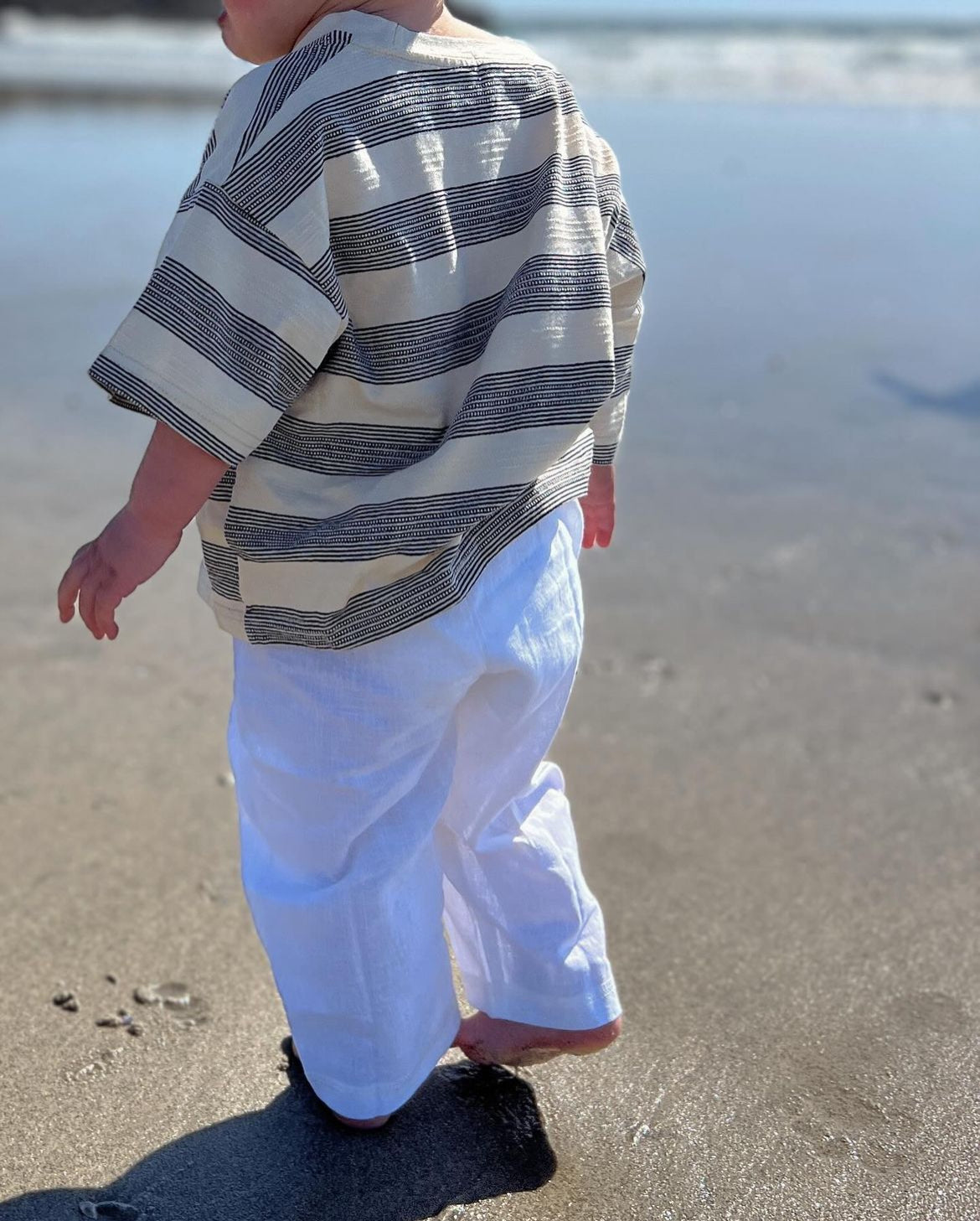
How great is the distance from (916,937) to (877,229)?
18.5ft

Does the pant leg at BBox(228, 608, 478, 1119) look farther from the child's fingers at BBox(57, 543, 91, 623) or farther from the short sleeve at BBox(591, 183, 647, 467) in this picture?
the short sleeve at BBox(591, 183, 647, 467)

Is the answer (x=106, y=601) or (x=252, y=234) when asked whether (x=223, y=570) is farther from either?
(x=252, y=234)

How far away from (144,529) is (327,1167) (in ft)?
2.40

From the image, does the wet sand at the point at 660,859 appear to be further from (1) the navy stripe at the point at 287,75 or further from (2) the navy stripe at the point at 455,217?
(1) the navy stripe at the point at 287,75

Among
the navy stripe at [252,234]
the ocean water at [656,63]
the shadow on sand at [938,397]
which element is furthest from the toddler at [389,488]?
the ocean water at [656,63]

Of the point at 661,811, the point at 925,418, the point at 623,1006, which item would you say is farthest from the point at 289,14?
the point at 925,418

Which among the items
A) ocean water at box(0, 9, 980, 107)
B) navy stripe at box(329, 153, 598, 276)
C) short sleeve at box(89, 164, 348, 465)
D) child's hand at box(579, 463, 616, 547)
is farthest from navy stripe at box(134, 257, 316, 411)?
ocean water at box(0, 9, 980, 107)

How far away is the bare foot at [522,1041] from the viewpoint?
5.16 feet

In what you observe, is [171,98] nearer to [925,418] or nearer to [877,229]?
[877,229]

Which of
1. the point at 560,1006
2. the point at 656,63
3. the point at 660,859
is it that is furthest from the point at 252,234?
the point at 656,63

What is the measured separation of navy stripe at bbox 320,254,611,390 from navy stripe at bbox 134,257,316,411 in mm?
92

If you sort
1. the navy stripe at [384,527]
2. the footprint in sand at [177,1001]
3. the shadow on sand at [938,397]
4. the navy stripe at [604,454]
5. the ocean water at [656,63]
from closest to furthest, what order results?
the navy stripe at [384,527] < the navy stripe at [604,454] < the footprint in sand at [177,1001] < the shadow on sand at [938,397] < the ocean water at [656,63]

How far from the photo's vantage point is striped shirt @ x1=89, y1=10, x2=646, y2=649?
1227mm

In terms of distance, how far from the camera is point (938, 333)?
5.24m
